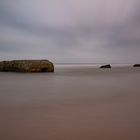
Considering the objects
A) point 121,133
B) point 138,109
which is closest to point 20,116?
point 121,133

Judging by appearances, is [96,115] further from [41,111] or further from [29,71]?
[29,71]

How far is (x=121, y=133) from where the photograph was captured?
3.05m

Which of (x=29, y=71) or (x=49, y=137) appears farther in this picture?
(x=29, y=71)

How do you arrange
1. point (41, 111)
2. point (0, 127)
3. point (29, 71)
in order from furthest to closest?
point (29, 71)
point (41, 111)
point (0, 127)

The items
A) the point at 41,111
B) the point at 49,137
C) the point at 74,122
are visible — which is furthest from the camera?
the point at 41,111

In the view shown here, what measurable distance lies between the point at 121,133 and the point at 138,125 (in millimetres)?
416

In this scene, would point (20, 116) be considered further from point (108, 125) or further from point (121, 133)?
point (121, 133)

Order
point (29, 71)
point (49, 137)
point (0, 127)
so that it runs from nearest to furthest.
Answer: point (49, 137), point (0, 127), point (29, 71)

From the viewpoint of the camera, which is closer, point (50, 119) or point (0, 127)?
point (0, 127)

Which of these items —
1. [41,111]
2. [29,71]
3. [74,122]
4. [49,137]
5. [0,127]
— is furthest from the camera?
[29,71]

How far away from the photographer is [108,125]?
3369 millimetres

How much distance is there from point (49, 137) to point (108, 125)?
34.9 inches

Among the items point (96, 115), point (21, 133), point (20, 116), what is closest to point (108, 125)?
point (96, 115)

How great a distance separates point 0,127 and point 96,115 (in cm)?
155
